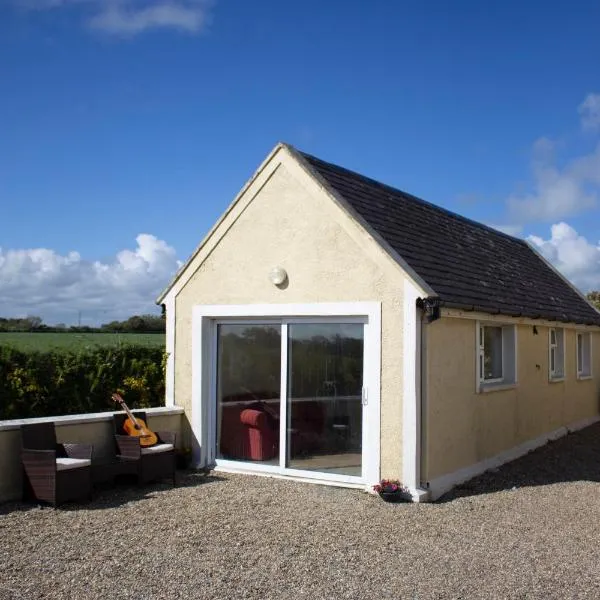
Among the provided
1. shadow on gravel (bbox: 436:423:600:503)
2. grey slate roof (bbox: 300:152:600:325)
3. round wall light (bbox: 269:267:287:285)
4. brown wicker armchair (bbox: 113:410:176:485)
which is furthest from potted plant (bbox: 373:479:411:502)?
A: round wall light (bbox: 269:267:287:285)

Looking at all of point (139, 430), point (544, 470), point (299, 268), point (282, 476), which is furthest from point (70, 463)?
point (544, 470)

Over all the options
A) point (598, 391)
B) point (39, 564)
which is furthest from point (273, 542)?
point (598, 391)

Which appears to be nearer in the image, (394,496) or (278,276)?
(394,496)

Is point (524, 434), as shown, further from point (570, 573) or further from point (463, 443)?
point (570, 573)

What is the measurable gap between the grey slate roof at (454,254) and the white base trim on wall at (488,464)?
8.39 feet

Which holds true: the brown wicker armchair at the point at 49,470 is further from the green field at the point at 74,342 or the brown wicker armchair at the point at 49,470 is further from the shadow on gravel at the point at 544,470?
the shadow on gravel at the point at 544,470

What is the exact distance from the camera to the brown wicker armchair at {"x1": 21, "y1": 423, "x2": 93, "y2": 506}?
30.2 feet

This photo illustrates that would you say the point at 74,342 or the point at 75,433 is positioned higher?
the point at 74,342

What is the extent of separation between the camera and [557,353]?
17.3m

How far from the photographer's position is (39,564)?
700cm

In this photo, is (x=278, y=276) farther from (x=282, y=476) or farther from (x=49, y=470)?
(x=49, y=470)

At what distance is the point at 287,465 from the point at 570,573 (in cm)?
523

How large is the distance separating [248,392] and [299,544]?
4440 millimetres

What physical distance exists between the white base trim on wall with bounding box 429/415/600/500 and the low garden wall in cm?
459
